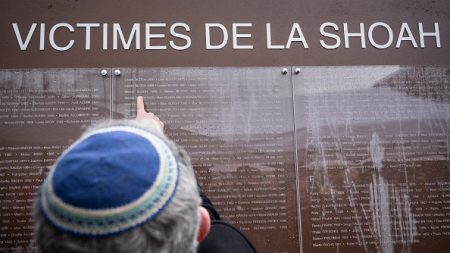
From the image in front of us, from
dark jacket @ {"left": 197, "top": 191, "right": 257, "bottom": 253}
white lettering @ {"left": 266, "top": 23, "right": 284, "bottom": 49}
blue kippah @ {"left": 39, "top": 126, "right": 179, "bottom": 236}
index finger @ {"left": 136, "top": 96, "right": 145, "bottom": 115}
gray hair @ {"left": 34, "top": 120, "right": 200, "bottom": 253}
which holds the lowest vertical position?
dark jacket @ {"left": 197, "top": 191, "right": 257, "bottom": 253}

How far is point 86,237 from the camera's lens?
80 centimetres

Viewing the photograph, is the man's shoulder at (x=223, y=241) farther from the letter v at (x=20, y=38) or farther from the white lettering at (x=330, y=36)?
the letter v at (x=20, y=38)

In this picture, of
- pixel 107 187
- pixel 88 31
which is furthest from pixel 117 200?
pixel 88 31

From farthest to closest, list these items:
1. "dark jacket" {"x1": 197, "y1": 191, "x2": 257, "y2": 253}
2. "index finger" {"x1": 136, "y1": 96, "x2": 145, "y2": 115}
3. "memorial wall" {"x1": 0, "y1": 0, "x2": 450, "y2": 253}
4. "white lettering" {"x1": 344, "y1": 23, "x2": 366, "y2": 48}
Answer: "white lettering" {"x1": 344, "y1": 23, "x2": 366, "y2": 48}
"memorial wall" {"x1": 0, "y1": 0, "x2": 450, "y2": 253}
"index finger" {"x1": 136, "y1": 96, "x2": 145, "y2": 115}
"dark jacket" {"x1": 197, "y1": 191, "x2": 257, "y2": 253}

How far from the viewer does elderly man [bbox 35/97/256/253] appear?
80 centimetres

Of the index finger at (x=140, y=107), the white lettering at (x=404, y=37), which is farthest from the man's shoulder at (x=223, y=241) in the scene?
the white lettering at (x=404, y=37)

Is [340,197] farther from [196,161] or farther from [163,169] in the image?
[163,169]

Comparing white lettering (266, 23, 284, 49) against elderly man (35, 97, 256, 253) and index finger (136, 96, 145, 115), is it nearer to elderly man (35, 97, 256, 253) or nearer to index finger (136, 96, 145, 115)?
index finger (136, 96, 145, 115)

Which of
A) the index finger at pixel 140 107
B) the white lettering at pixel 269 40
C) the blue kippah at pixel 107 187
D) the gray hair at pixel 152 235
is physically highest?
the white lettering at pixel 269 40

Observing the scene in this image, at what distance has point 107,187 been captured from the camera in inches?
31.6

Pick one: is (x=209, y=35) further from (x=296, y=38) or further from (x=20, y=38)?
(x=20, y=38)

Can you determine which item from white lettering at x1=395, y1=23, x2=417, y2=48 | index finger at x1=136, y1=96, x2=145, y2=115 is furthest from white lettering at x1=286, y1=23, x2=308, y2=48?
index finger at x1=136, y1=96, x2=145, y2=115

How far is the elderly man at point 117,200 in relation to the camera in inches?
31.5

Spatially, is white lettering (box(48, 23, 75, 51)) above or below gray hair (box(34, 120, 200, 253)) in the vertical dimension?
above
